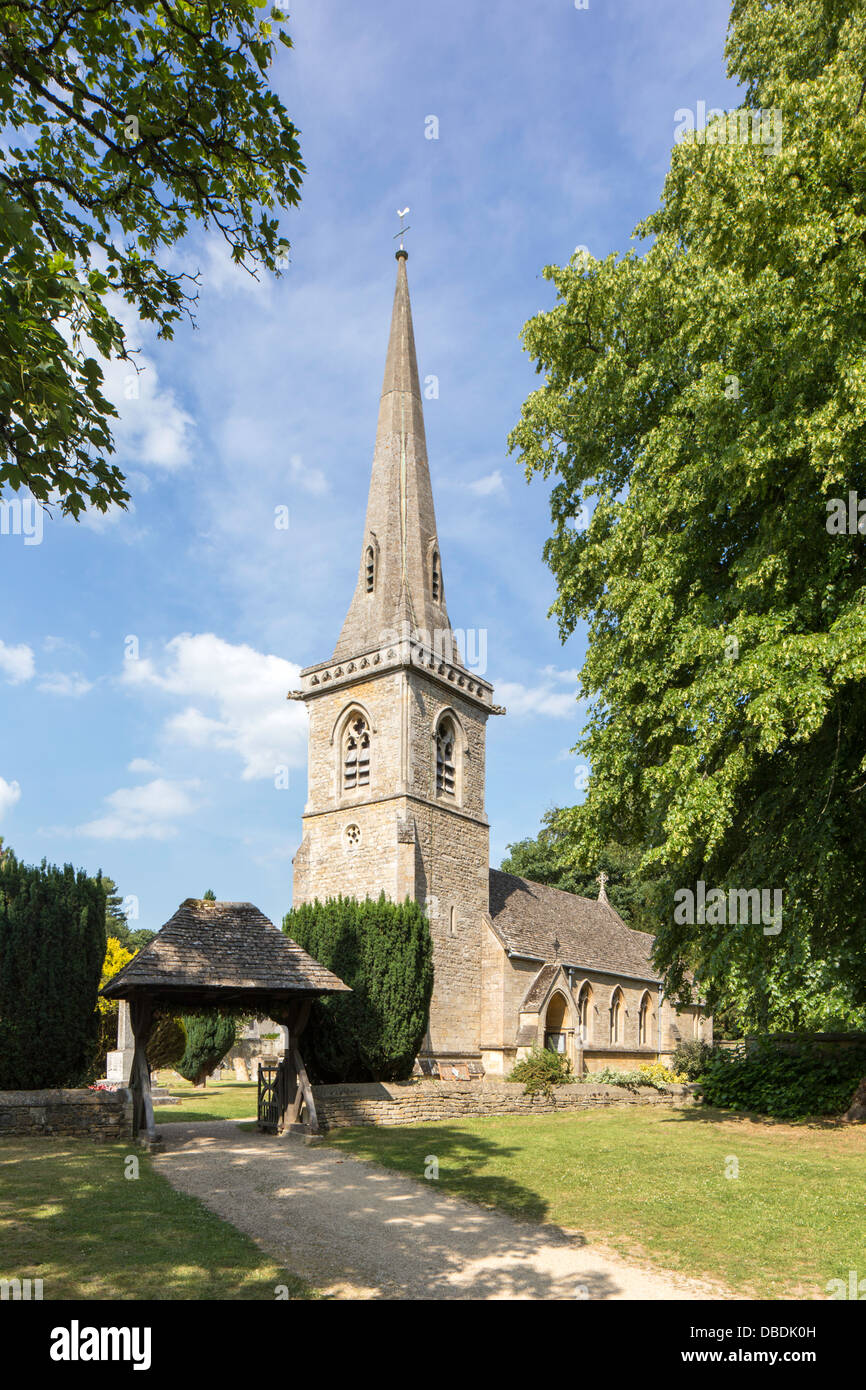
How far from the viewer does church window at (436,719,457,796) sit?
96.1 ft

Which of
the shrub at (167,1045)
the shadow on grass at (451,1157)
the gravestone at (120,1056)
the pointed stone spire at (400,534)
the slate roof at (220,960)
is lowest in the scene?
the shrub at (167,1045)

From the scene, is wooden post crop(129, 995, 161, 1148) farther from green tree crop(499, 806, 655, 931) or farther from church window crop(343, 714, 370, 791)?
green tree crop(499, 806, 655, 931)

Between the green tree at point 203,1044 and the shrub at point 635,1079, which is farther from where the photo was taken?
the green tree at point 203,1044

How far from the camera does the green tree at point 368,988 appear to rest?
19328 millimetres

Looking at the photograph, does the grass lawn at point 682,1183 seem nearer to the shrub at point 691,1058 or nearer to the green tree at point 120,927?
the shrub at point 691,1058

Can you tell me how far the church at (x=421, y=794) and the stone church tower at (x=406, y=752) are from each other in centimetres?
6

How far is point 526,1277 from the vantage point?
21.4 ft

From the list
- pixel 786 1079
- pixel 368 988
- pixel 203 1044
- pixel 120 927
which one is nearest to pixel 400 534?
pixel 368 988

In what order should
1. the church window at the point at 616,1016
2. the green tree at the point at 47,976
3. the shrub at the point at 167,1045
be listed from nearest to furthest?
the green tree at the point at 47,976, the shrub at the point at 167,1045, the church window at the point at 616,1016

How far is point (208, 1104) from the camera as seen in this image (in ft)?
75.6

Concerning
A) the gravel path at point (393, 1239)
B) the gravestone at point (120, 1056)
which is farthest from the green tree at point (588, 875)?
the gravel path at point (393, 1239)

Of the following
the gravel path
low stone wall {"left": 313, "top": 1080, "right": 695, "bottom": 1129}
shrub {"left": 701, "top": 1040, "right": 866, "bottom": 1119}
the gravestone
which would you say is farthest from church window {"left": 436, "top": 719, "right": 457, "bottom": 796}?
the gravel path

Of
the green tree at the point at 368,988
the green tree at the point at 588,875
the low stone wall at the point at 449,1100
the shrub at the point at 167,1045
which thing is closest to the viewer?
the low stone wall at the point at 449,1100

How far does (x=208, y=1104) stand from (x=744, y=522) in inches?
777
